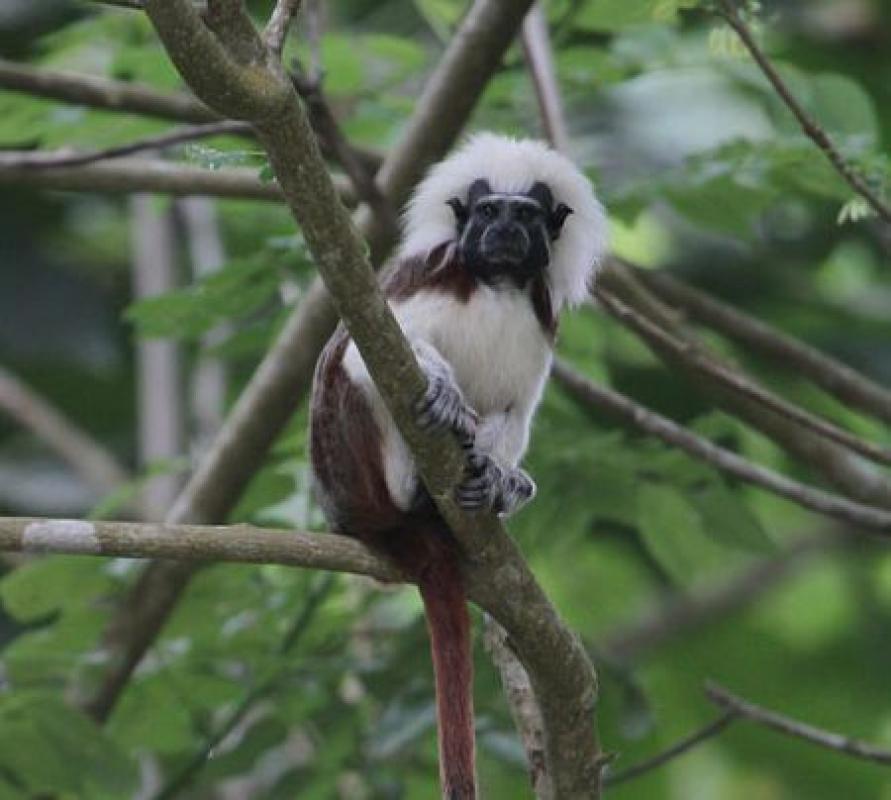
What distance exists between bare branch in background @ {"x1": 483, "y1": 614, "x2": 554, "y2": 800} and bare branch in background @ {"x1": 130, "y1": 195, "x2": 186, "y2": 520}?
2.53 metres

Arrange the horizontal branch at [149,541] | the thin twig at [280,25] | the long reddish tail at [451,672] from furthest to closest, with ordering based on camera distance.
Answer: the long reddish tail at [451,672], the horizontal branch at [149,541], the thin twig at [280,25]

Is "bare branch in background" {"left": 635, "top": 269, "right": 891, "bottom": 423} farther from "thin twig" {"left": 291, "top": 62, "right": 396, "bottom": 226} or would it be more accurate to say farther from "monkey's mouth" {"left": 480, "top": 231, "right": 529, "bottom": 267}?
"monkey's mouth" {"left": 480, "top": 231, "right": 529, "bottom": 267}

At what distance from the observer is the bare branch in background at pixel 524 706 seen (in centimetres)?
407

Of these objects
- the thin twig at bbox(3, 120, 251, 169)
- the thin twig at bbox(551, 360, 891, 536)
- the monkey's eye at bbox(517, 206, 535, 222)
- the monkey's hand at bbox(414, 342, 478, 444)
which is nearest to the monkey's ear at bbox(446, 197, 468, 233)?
the monkey's eye at bbox(517, 206, 535, 222)

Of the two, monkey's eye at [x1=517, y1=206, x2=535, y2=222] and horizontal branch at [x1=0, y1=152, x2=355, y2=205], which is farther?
horizontal branch at [x1=0, y1=152, x2=355, y2=205]

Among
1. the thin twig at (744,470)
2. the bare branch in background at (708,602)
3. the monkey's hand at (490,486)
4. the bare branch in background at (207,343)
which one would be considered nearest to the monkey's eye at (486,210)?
the monkey's hand at (490,486)

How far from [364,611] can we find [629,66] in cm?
145

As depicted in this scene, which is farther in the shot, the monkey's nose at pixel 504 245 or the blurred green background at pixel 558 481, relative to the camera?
the blurred green background at pixel 558 481

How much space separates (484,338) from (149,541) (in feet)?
3.14

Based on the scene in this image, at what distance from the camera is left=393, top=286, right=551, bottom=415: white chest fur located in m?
4.26

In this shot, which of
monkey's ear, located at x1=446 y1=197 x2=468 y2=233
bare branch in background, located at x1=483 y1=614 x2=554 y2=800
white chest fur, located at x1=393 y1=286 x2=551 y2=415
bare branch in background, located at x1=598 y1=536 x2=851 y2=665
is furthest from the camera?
bare branch in background, located at x1=598 y1=536 x2=851 y2=665

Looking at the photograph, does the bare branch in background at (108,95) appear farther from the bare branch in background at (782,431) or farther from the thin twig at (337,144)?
the bare branch in background at (782,431)

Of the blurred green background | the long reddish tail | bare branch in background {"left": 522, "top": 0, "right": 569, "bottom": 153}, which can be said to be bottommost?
the blurred green background

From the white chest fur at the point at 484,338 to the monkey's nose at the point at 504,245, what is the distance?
7 cm
